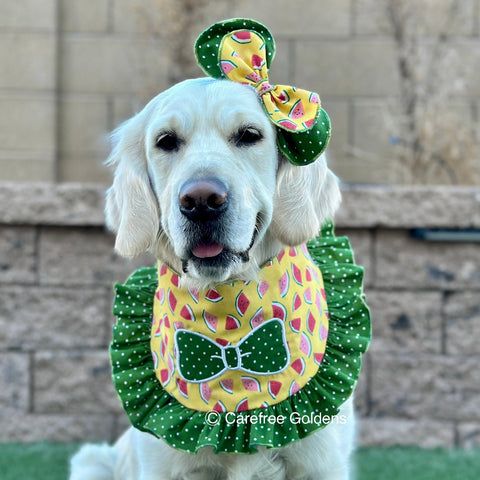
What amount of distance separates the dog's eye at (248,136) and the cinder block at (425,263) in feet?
5.73

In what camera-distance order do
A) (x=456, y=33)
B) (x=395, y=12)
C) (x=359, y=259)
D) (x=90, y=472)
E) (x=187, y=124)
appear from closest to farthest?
1. (x=187, y=124)
2. (x=90, y=472)
3. (x=359, y=259)
4. (x=395, y=12)
5. (x=456, y=33)

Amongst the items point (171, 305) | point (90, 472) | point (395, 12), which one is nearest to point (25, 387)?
point (90, 472)

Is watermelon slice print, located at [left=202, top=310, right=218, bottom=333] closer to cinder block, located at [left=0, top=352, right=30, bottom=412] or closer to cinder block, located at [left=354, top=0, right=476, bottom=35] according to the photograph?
cinder block, located at [left=0, top=352, right=30, bottom=412]

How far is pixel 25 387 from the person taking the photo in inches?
145

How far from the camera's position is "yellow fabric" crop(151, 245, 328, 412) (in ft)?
6.81

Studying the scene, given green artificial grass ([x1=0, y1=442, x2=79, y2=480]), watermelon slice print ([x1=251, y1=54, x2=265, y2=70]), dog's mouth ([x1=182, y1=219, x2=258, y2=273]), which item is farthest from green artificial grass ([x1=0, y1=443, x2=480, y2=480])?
watermelon slice print ([x1=251, y1=54, x2=265, y2=70])

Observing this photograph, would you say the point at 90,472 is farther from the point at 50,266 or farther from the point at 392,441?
the point at 392,441

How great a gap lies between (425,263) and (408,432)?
2.98ft

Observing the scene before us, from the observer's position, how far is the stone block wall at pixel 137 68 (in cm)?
546

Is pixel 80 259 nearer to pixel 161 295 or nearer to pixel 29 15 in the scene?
pixel 161 295

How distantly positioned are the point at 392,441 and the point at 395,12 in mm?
2961

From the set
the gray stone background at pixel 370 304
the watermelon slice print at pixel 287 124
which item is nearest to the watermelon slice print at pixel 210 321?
the watermelon slice print at pixel 287 124

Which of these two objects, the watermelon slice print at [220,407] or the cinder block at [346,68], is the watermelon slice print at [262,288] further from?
the cinder block at [346,68]

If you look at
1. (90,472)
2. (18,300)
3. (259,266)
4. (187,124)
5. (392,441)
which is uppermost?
(187,124)
